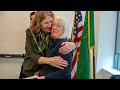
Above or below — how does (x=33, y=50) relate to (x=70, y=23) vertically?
below

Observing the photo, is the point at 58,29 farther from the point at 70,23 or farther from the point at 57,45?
the point at 70,23

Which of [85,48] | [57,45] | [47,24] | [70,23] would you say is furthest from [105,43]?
[57,45]

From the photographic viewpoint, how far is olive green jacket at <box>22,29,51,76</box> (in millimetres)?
1062

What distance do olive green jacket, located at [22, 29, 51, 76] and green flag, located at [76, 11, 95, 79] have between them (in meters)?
0.91

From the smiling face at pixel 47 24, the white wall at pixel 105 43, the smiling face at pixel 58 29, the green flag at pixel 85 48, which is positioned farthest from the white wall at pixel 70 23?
the smiling face at pixel 58 29

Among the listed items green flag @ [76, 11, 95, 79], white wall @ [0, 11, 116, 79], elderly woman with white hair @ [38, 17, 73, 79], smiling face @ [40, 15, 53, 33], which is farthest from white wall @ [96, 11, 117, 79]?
elderly woman with white hair @ [38, 17, 73, 79]

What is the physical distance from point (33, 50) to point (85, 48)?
3.52ft

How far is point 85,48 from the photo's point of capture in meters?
2.10

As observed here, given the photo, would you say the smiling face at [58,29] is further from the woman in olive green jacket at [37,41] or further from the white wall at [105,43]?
the white wall at [105,43]

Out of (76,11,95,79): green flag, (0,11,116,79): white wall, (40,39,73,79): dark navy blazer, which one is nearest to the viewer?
(40,39,73,79): dark navy blazer

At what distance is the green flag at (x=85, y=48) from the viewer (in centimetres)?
198

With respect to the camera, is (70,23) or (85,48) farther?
(70,23)

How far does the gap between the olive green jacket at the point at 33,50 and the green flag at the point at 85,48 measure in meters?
0.91

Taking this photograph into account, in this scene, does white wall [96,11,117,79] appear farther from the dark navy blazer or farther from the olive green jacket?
the dark navy blazer
